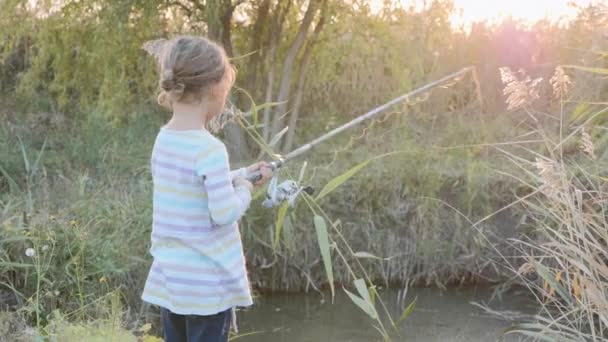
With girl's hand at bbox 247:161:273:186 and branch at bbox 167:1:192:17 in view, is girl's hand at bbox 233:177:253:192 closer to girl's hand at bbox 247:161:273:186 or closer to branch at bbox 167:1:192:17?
girl's hand at bbox 247:161:273:186

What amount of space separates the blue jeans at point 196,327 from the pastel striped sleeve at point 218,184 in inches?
12.1

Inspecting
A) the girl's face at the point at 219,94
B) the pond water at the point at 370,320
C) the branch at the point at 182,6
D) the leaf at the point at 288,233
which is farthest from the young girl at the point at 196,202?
the branch at the point at 182,6

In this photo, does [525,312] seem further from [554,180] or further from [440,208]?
[554,180]

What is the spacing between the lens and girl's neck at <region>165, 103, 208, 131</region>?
2271 millimetres

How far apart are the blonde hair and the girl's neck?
0.07ft

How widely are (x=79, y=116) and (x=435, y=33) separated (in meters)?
3.26

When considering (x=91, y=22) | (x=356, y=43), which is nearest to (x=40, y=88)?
(x=91, y=22)

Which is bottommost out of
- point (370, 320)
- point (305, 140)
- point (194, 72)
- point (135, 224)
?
point (370, 320)

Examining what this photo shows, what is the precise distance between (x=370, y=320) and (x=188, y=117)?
2.92 meters

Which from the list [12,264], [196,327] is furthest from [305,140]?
[196,327]

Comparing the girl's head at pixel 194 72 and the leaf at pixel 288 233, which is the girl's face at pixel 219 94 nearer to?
the girl's head at pixel 194 72

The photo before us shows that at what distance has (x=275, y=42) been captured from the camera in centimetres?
675

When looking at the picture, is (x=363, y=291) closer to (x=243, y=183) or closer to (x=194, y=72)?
(x=243, y=183)

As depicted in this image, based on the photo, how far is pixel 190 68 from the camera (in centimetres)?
222
